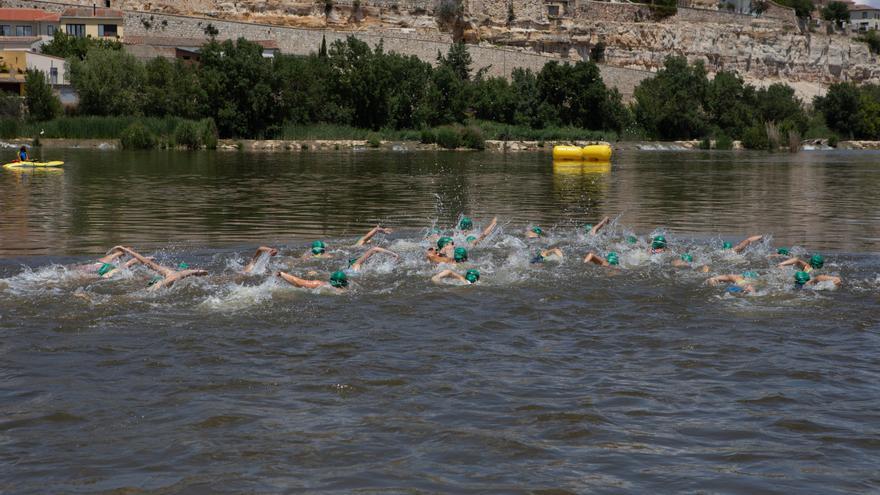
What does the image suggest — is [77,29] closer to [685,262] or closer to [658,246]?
[658,246]

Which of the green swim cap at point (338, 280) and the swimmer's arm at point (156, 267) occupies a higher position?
the swimmer's arm at point (156, 267)

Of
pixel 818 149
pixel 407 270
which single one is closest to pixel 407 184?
pixel 407 270

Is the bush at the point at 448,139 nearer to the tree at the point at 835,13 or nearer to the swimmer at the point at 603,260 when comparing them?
the swimmer at the point at 603,260

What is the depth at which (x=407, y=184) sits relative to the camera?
116 ft

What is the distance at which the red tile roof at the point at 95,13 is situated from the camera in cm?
8625

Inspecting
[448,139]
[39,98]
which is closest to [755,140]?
[448,139]

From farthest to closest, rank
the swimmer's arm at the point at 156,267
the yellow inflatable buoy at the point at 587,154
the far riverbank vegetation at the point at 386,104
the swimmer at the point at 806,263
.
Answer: the far riverbank vegetation at the point at 386,104 → the yellow inflatable buoy at the point at 587,154 → the swimmer at the point at 806,263 → the swimmer's arm at the point at 156,267

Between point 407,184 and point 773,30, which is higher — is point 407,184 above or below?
below

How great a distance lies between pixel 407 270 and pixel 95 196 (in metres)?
16.0

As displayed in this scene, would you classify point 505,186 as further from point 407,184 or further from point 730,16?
point 730,16

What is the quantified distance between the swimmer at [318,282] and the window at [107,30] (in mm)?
79105

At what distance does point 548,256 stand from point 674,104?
7105 centimetres

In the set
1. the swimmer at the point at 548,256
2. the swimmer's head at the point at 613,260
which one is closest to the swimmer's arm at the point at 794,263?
the swimmer's head at the point at 613,260

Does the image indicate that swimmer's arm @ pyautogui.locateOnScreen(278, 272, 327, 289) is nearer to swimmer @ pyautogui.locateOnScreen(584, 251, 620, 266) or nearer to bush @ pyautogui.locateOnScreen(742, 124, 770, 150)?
swimmer @ pyautogui.locateOnScreen(584, 251, 620, 266)
